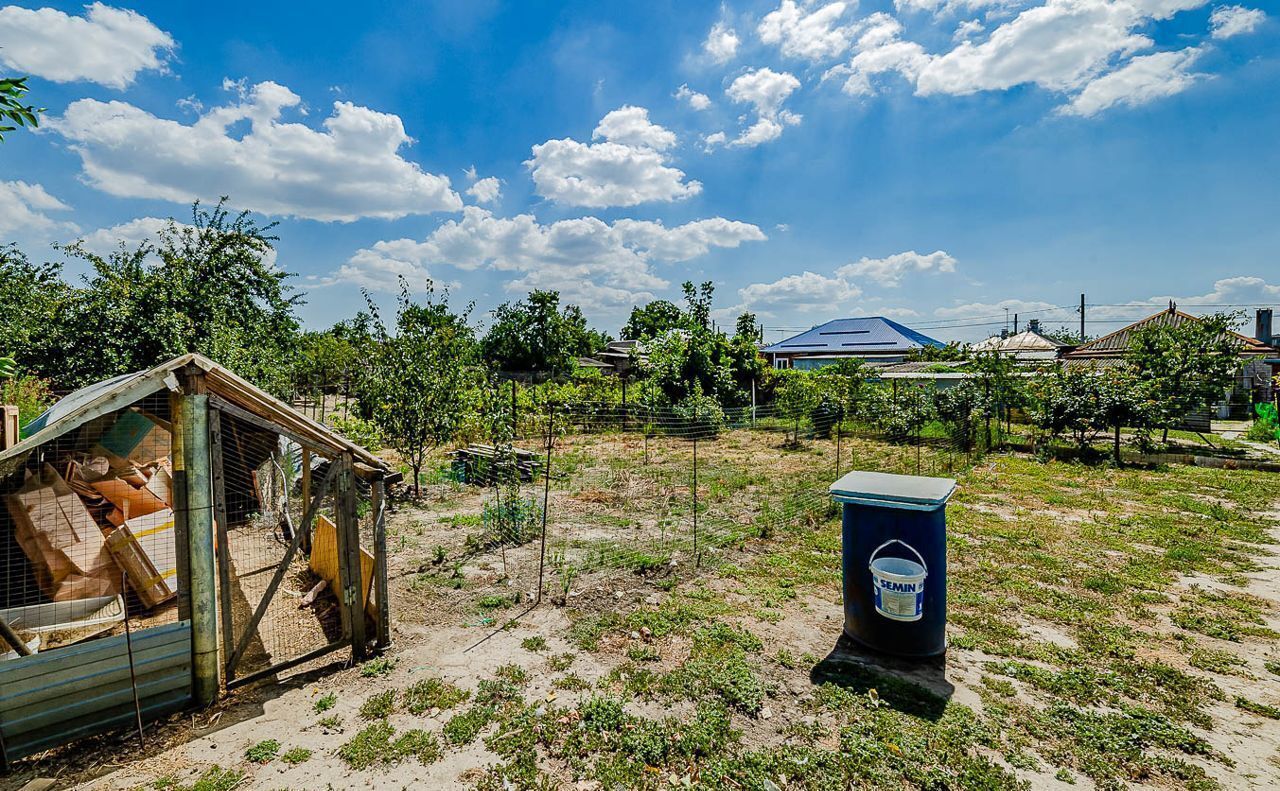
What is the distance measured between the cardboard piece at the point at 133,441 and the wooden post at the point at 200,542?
386 cm

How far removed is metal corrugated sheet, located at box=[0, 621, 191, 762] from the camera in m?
3.17

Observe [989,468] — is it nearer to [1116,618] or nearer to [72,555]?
[1116,618]

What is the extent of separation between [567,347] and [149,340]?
27.5 meters

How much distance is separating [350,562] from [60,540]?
3103mm

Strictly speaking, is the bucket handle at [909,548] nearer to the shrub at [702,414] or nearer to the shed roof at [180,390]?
the shed roof at [180,390]

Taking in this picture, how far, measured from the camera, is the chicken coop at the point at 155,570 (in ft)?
11.0

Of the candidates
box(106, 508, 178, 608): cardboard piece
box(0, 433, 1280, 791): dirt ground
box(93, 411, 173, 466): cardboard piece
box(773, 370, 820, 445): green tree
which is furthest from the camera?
box(773, 370, 820, 445): green tree

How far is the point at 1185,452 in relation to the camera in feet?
42.2

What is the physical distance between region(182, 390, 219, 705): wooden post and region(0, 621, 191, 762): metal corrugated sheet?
0.07 meters

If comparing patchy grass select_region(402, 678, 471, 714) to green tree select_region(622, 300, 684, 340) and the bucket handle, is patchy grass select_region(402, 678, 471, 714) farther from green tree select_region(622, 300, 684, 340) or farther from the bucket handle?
green tree select_region(622, 300, 684, 340)

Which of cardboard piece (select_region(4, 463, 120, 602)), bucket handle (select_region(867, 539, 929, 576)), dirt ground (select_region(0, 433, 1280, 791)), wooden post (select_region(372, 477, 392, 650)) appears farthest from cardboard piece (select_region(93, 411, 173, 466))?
bucket handle (select_region(867, 539, 929, 576))

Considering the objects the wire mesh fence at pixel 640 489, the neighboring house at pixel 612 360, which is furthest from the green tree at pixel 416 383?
the neighboring house at pixel 612 360

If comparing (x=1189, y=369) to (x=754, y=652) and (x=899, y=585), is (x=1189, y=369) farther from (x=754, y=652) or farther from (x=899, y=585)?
(x=754, y=652)

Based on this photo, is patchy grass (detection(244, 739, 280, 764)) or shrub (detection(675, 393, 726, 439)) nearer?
patchy grass (detection(244, 739, 280, 764))
